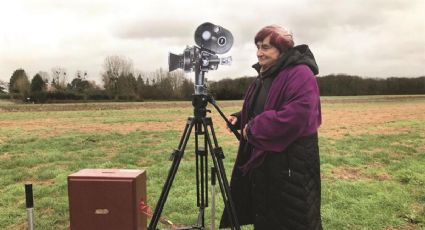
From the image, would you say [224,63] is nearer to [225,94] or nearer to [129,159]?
[129,159]

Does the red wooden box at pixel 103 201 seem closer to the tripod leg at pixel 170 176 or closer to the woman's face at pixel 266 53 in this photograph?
the tripod leg at pixel 170 176

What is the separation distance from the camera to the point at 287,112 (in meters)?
2.70

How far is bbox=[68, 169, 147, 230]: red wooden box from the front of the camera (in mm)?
3076

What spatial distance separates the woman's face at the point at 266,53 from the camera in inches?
114

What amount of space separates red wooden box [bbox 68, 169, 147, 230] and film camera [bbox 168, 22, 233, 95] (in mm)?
988

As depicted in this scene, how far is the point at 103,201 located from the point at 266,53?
1624 millimetres

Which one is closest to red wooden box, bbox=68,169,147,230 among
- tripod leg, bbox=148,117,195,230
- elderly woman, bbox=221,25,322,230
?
tripod leg, bbox=148,117,195,230

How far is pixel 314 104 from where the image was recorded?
2.75m

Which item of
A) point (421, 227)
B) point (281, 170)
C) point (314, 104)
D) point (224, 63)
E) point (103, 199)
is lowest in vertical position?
point (421, 227)

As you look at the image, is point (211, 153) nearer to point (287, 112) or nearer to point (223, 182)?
point (223, 182)

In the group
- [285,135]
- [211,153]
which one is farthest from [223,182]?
[285,135]

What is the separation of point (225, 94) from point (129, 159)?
1839 inches

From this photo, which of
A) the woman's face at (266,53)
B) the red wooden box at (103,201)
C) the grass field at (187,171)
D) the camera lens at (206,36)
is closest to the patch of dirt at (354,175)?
the grass field at (187,171)

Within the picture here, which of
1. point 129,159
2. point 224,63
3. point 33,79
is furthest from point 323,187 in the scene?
point 33,79
